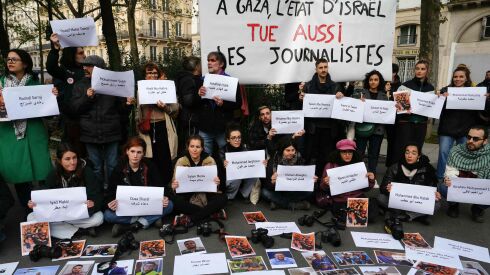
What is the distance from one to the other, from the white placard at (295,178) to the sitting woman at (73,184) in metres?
1.94

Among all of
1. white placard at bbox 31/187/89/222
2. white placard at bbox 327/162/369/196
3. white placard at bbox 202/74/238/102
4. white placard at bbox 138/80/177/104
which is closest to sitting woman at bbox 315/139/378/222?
white placard at bbox 327/162/369/196

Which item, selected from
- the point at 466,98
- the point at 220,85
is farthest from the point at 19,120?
the point at 466,98

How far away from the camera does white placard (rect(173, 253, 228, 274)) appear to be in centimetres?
291

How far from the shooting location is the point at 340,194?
409 cm

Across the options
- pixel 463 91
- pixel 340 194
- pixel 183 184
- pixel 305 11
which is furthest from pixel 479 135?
pixel 183 184

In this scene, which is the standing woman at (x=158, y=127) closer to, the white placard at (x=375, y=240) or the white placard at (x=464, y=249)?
the white placard at (x=375, y=240)

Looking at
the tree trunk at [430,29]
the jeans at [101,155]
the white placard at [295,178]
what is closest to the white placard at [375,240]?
the white placard at [295,178]

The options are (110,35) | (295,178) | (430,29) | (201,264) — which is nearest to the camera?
(201,264)

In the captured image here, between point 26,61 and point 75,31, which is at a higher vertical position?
point 75,31

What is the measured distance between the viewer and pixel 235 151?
420 centimetres

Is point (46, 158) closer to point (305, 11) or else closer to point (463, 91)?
point (305, 11)

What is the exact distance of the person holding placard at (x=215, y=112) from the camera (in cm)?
407

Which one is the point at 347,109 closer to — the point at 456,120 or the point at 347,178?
the point at 347,178

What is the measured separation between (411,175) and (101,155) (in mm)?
3542
